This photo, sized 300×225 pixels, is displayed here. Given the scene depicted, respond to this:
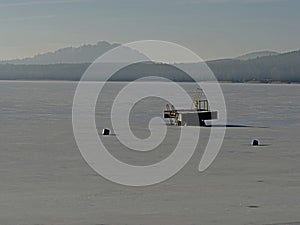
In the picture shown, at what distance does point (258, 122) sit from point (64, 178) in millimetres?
18637

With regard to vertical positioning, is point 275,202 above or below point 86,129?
below

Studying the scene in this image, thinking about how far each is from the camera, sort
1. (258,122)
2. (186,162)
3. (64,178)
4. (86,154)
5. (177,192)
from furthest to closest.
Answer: (258,122) < (86,154) < (186,162) < (64,178) < (177,192)

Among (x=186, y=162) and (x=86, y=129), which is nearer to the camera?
(x=186, y=162)

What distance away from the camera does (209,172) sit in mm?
13000

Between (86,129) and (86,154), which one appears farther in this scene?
(86,129)

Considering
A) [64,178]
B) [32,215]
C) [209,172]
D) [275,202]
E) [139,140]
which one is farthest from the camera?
[139,140]

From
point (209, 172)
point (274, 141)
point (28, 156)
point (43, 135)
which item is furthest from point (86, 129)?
point (209, 172)

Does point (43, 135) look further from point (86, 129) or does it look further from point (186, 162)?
point (186, 162)

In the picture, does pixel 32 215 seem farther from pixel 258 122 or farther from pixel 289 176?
pixel 258 122

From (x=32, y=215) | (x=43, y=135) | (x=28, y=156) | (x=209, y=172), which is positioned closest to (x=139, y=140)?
(x=43, y=135)

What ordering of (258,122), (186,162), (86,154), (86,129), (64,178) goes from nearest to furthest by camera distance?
(64,178), (186,162), (86,154), (86,129), (258,122)

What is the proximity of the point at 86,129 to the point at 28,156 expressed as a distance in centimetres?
865

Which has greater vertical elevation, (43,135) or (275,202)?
(43,135)

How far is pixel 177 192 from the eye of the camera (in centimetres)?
1062
